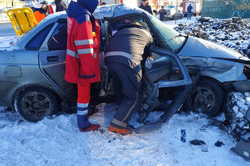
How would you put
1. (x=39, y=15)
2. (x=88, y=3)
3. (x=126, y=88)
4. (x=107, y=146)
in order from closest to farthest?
(x=107, y=146)
(x=88, y=3)
(x=126, y=88)
(x=39, y=15)

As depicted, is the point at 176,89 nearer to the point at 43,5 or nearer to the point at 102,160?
the point at 102,160

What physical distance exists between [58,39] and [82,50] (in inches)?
24.5

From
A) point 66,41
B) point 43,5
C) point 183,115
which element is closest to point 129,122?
point 183,115

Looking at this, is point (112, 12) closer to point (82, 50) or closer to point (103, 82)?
point (82, 50)

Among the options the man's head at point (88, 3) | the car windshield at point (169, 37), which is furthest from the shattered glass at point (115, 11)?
the man's head at point (88, 3)

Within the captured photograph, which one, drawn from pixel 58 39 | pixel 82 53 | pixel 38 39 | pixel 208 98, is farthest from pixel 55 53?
pixel 208 98

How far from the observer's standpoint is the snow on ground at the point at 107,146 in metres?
3.11

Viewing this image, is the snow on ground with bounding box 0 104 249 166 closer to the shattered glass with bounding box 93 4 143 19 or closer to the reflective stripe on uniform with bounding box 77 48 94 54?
the reflective stripe on uniform with bounding box 77 48 94 54

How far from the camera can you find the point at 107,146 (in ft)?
11.3

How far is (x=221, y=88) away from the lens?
154 inches

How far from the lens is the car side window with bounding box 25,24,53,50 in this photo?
3.91 meters

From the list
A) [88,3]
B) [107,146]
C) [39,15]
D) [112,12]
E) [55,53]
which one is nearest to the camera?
[107,146]

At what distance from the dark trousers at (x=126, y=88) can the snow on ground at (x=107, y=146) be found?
259 millimetres

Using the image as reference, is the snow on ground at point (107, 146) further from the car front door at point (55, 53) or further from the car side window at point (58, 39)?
the car side window at point (58, 39)
